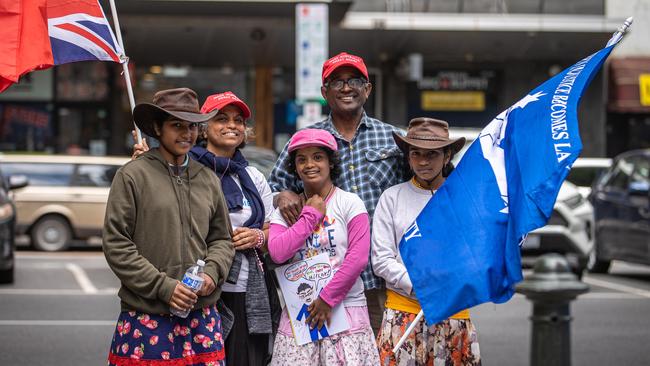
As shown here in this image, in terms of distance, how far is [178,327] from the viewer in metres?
4.91

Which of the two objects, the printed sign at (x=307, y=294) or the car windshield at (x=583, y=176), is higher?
the car windshield at (x=583, y=176)

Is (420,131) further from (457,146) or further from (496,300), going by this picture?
A: (496,300)

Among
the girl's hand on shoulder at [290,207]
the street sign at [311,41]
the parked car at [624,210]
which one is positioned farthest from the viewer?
the street sign at [311,41]

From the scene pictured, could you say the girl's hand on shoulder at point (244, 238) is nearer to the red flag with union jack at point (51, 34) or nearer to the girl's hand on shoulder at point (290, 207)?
the girl's hand on shoulder at point (290, 207)

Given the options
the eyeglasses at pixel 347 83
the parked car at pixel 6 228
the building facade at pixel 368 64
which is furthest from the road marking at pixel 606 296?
the building facade at pixel 368 64

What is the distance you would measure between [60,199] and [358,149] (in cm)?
1417

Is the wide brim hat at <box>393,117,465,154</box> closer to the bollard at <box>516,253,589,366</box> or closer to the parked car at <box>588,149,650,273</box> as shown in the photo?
the bollard at <box>516,253,589,366</box>

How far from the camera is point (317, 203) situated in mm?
5379

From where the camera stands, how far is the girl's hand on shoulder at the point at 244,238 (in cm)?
533

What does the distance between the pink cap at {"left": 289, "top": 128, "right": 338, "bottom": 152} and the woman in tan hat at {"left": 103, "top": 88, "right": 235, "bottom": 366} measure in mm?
542

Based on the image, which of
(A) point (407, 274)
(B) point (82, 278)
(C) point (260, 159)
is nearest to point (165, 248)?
(A) point (407, 274)

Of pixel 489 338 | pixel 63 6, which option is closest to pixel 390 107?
pixel 489 338

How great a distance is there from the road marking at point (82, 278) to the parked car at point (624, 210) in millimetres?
6880

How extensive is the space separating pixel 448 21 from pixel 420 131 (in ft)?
68.1
